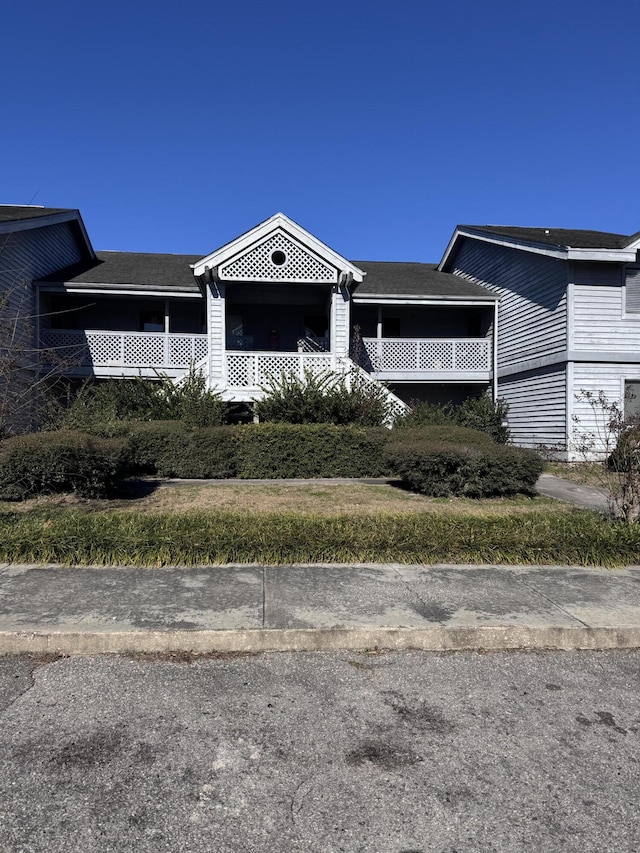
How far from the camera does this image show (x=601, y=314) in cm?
1528

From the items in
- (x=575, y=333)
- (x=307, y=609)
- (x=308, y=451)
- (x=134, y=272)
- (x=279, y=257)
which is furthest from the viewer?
(x=134, y=272)

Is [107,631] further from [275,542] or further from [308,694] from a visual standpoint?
[275,542]

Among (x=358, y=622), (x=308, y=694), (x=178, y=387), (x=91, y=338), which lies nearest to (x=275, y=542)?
(x=358, y=622)

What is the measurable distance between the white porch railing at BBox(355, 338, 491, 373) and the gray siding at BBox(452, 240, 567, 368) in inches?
63.8

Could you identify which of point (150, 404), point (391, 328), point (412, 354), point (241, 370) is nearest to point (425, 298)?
point (412, 354)

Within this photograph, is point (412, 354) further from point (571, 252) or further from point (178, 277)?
point (178, 277)

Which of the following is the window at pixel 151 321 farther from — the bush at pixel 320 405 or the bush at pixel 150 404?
the bush at pixel 320 405

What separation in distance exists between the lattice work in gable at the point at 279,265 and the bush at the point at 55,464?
8.62 meters

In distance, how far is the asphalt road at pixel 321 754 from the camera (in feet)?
7.23

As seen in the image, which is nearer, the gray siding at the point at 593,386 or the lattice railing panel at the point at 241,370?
the gray siding at the point at 593,386

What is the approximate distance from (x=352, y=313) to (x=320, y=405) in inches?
311

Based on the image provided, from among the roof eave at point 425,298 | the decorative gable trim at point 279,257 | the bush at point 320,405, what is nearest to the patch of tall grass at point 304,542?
the bush at point 320,405

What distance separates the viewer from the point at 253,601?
14.9 feet

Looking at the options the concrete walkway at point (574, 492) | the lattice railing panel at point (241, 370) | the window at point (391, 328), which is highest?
the window at point (391, 328)
